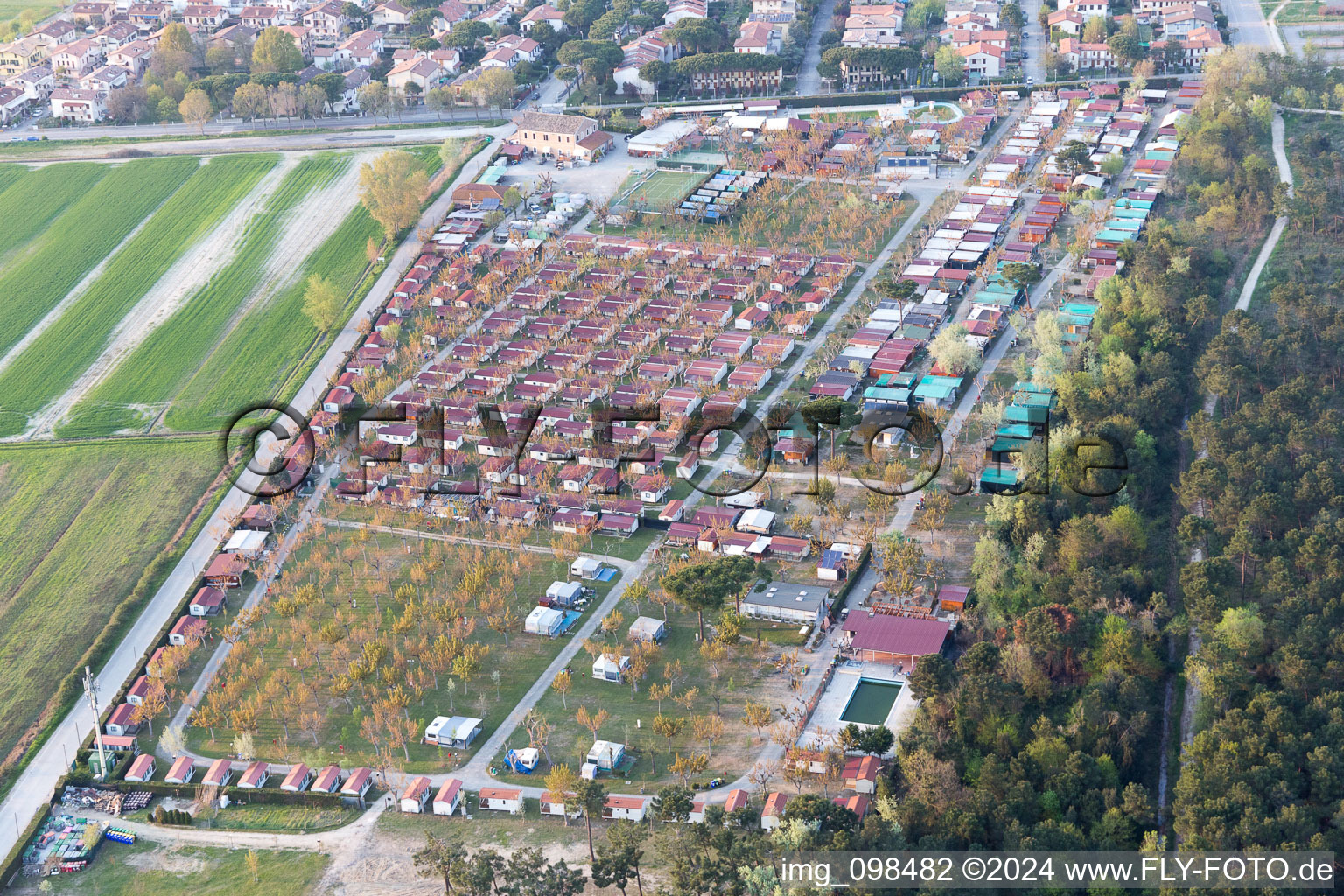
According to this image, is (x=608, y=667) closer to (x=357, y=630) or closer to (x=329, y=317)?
(x=357, y=630)

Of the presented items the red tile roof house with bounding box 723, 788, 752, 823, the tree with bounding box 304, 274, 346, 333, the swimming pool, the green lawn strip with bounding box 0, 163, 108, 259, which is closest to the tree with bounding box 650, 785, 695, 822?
the red tile roof house with bounding box 723, 788, 752, 823

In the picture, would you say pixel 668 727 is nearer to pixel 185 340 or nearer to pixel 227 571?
pixel 227 571

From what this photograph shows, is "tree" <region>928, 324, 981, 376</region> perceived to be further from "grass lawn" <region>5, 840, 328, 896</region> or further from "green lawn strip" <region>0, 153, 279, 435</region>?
"green lawn strip" <region>0, 153, 279, 435</region>

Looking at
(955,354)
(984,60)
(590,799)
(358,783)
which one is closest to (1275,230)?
(955,354)

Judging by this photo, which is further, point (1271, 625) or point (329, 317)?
point (329, 317)

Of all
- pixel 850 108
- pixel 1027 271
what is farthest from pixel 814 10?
pixel 1027 271

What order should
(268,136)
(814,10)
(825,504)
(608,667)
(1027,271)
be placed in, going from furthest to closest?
(814,10), (268,136), (1027,271), (825,504), (608,667)

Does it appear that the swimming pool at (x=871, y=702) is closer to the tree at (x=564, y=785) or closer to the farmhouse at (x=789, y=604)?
the farmhouse at (x=789, y=604)
